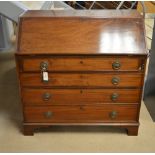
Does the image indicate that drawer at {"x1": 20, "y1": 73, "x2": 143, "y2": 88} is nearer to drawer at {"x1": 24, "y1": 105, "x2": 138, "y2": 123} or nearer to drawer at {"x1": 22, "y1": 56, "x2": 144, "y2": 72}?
drawer at {"x1": 22, "y1": 56, "x2": 144, "y2": 72}

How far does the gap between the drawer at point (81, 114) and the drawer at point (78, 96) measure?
49 millimetres

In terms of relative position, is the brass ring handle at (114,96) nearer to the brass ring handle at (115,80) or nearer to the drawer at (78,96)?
the drawer at (78,96)

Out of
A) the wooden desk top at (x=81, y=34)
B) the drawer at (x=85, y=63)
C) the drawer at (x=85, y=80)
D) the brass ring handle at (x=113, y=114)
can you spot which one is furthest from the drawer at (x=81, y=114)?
the wooden desk top at (x=81, y=34)

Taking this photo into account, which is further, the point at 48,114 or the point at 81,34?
the point at 48,114

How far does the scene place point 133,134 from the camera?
1.99m

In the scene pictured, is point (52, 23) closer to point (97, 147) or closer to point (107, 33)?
point (107, 33)

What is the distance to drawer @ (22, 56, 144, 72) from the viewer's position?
1.67m

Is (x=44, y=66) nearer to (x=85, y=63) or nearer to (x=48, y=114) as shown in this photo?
(x=85, y=63)

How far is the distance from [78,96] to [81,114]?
18 centimetres

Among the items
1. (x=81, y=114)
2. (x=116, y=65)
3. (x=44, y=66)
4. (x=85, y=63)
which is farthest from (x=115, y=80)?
(x=44, y=66)

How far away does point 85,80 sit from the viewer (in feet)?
5.79

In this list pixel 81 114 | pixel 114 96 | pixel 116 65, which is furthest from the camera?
pixel 81 114

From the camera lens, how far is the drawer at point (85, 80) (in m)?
1.74

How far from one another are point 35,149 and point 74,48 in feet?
2.83
